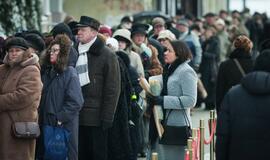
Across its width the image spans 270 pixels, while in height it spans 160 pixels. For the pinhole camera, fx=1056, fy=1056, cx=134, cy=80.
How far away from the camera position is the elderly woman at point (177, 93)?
12.1m

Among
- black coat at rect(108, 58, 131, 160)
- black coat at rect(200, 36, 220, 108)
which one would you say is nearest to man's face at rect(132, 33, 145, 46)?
black coat at rect(108, 58, 131, 160)

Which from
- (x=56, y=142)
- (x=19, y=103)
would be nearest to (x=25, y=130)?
(x=19, y=103)

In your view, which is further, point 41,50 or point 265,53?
point 41,50

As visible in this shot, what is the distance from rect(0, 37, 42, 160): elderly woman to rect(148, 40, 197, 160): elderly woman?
1541 mm

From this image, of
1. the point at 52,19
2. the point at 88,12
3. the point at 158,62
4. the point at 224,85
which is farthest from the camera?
the point at 88,12

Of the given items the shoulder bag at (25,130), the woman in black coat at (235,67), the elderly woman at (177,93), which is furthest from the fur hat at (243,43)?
the shoulder bag at (25,130)

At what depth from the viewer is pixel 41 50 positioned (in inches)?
516

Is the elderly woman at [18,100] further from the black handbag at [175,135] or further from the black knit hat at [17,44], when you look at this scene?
the black handbag at [175,135]

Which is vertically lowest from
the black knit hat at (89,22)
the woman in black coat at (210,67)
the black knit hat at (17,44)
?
the woman in black coat at (210,67)

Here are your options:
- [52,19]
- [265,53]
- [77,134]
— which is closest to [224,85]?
[77,134]

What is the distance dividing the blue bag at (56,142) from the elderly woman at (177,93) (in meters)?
1.15

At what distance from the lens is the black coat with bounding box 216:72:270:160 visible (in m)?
9.32

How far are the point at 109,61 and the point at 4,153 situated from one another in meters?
1.90

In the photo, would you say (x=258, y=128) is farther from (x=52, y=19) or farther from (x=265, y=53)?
(x=52, y=19)
